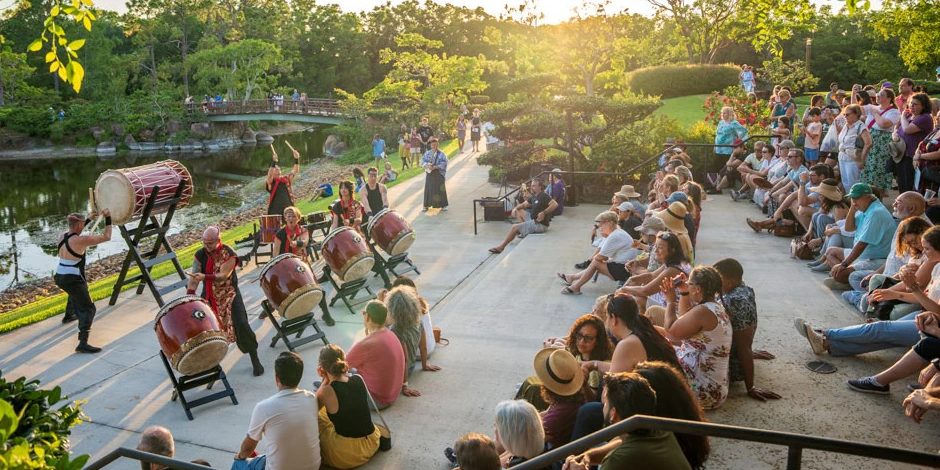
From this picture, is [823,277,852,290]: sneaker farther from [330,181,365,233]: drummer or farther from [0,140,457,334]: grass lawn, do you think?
[0,140,457,334]: grass lawn

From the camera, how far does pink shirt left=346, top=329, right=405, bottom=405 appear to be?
6.36 m

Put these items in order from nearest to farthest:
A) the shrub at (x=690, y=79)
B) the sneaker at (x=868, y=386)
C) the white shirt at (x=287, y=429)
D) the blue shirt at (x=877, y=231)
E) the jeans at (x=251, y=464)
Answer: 1. the white shirt at (x=287, y=429)
2. the jeans at (x=251, y=464)
3. the sneaker at (x=868, y=386)
4. the blue shirt at (x=877, y=231)
5. the shrub at (x=690, y=79)

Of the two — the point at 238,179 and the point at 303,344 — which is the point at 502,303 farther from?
the point at 238,179

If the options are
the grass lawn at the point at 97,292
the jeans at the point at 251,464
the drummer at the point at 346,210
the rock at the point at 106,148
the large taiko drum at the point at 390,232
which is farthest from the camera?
the rock at the point at 106,148

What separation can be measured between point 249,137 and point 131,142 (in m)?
8.55

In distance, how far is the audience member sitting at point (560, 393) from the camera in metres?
4.91

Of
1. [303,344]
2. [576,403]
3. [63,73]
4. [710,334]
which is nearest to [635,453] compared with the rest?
[576,403]

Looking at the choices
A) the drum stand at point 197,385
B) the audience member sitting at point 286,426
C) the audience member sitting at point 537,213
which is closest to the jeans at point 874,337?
the audience member sitting at point 286,426

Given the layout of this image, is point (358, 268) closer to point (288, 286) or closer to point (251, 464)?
point (288, 286)

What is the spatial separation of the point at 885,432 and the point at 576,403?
223 centimetres

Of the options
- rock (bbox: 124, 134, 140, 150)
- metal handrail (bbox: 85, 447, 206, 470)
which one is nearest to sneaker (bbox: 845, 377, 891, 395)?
metal handrail (bbox: 85, 447, 206, 470)

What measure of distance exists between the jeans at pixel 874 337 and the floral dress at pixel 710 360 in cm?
144

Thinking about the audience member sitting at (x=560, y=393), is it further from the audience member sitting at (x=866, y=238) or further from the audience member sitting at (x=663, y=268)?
the audience member sitting at (x=866, y=238)

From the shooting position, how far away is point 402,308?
6832 millimetres
